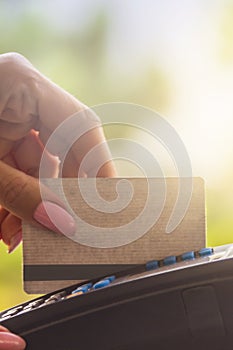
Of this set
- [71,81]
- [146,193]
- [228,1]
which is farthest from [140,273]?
[228,1]

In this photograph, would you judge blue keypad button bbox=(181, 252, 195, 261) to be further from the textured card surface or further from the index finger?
the index finger

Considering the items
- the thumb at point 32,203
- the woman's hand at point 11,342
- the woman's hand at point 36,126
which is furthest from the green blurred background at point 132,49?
the woman's hand at point 11,342

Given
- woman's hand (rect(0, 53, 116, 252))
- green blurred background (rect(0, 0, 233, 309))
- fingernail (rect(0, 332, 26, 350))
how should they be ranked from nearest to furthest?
fingernail (rect(0, 332, 26, 350)), woman's hand (rect(0, 53, 116, 252)), green blurred background (rect(0, 0, 233, 309))

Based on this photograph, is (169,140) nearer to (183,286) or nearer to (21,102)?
(21,102)

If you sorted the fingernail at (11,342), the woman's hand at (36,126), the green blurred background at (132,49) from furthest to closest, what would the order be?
the green blurred background at (132,49)
the woman's hand at (36,126)
the fingernail at (11,342)

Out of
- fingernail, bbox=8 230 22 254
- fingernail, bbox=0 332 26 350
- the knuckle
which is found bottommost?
fingernail, bbox=8 230 22 254

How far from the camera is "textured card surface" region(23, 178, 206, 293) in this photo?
499 millimetres

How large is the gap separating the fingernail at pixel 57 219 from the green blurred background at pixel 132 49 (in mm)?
935

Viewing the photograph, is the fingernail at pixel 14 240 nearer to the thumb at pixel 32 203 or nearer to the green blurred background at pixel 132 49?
the thumb at pixel 32 203

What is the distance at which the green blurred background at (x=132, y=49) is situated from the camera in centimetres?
145

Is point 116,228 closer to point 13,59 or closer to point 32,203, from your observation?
point 32,203

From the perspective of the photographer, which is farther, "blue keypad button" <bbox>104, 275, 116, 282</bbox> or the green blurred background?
the green blurred background

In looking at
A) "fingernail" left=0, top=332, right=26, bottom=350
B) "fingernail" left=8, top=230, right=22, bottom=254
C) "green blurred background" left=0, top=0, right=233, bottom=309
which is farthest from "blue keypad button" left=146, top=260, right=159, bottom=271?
"green blurred background" left=0, top=0, right=233, bottom=309

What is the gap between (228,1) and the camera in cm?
156
